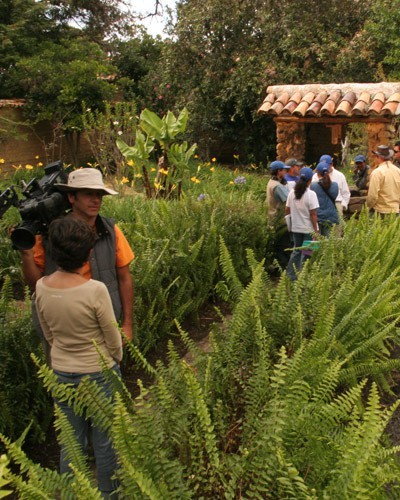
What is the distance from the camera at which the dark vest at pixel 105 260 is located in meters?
3.25

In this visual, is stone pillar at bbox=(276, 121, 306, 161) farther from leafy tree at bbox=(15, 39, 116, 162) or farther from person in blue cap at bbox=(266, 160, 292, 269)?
leafy tree at bbox=(15, 39, 116, 162)

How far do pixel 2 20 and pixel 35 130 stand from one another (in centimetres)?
341

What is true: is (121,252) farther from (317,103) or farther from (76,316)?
(317,103)

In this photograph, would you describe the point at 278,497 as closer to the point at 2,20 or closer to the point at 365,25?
the point at 365,25

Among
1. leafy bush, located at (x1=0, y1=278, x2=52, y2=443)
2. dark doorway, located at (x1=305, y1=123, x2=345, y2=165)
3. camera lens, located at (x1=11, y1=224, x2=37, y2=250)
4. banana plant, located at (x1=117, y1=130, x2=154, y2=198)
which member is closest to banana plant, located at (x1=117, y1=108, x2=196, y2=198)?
banana plant, located at (x1=117, y1=130, x2=154, y2=198)

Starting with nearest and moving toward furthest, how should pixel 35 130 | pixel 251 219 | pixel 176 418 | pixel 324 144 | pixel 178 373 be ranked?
1. pixel 176 418
2. pixel 178 373
3. pixel 251 219
4. pixel 35 130
5. pixel 324 144

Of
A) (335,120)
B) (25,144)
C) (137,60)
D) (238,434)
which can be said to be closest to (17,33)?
(25,144)

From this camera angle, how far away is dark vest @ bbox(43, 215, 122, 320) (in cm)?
325

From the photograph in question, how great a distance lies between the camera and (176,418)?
239 centimetres

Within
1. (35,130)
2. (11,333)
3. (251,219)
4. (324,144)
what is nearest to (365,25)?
(324,144)

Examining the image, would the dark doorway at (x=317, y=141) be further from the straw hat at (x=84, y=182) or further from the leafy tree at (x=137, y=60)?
the straw hat at (x=84, y=182)

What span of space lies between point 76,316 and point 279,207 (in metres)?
4.82

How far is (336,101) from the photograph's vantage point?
9.76m

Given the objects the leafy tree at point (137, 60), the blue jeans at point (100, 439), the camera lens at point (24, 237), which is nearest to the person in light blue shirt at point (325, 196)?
the camera lens at point (24, 237)
